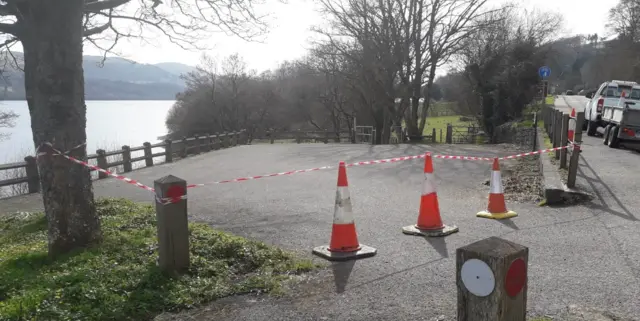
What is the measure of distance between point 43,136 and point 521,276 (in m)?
5.00

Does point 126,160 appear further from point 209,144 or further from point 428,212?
point 428,212

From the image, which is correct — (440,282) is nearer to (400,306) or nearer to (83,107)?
(400,306)

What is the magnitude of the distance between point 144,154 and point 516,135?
16934 millimetres

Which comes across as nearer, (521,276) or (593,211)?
(521,276)

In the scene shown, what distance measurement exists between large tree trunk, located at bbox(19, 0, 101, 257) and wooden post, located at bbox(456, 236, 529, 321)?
4.61 meters

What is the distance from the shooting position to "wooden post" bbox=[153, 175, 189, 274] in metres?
4.58

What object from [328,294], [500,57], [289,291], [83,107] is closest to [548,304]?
[328,294]

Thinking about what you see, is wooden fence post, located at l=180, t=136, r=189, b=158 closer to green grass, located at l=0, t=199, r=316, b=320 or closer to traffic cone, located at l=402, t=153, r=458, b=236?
green grass, located at l=0, t=199, r=316, b=320

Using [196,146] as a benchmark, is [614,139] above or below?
above

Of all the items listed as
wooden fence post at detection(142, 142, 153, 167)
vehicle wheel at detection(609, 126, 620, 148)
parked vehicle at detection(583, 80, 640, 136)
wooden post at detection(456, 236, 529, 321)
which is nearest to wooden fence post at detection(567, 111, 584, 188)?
wooden post at detection(456, 236, 529, 321)

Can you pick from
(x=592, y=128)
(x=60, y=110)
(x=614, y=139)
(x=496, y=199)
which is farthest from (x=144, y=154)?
(x=592, y=128)

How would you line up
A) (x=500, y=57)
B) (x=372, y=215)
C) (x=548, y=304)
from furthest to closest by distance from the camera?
(x=500, y=57) < (x=372, y=215) < (x=548, y=304)

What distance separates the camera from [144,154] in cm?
1903

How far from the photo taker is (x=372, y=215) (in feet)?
25.8
